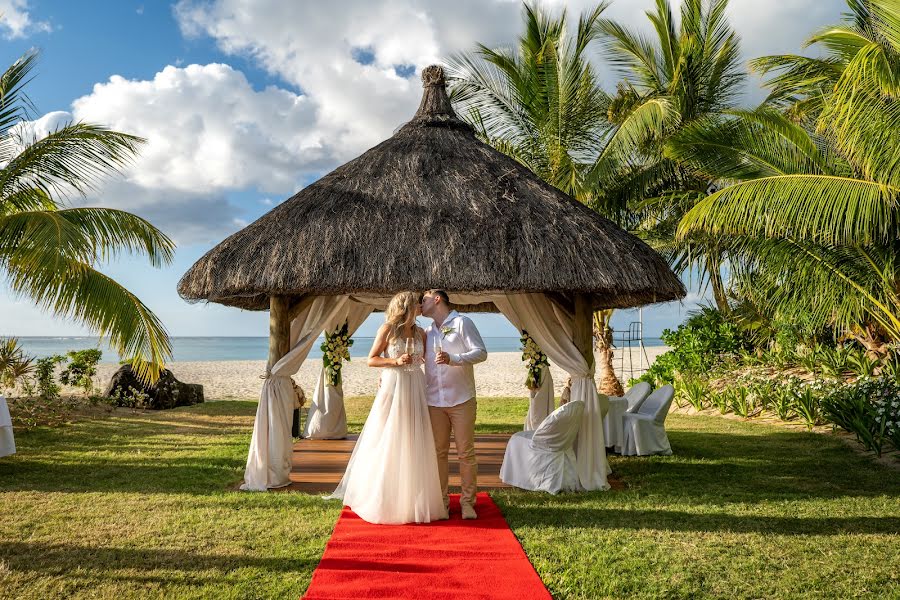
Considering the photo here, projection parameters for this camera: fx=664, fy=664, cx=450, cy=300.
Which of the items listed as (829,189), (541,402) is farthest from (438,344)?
(829,189)

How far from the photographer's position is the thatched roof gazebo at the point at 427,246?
544 centimetres

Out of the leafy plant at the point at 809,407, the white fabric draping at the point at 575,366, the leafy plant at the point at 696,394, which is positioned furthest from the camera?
the leafy plant at the point at 696,394

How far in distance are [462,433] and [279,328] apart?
213 cm

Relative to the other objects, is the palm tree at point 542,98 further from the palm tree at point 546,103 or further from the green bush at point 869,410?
the green bush at point 869,410

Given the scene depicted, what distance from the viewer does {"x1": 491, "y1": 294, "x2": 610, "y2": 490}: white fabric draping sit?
18.2ft

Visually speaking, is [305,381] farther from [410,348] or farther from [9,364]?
[410,348]

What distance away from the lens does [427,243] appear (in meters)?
5.64

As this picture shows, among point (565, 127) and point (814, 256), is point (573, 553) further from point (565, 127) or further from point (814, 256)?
point (565, 127)

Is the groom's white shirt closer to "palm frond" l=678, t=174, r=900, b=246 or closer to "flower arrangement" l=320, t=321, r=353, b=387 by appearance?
"flower arrangement" l=320, t=321, r=353, b=387

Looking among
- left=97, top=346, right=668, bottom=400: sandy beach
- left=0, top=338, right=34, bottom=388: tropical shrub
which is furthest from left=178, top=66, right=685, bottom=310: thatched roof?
left=97, top=346, right=668, bottom=400: sandy beach

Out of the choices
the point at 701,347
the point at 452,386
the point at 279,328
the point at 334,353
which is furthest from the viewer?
the point at 701,347

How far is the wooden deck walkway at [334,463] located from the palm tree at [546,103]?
15.7 ft

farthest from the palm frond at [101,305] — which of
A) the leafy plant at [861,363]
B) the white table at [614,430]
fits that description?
the leafy plant at [861,363]

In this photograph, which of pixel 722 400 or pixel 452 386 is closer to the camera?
pixel 452 386
